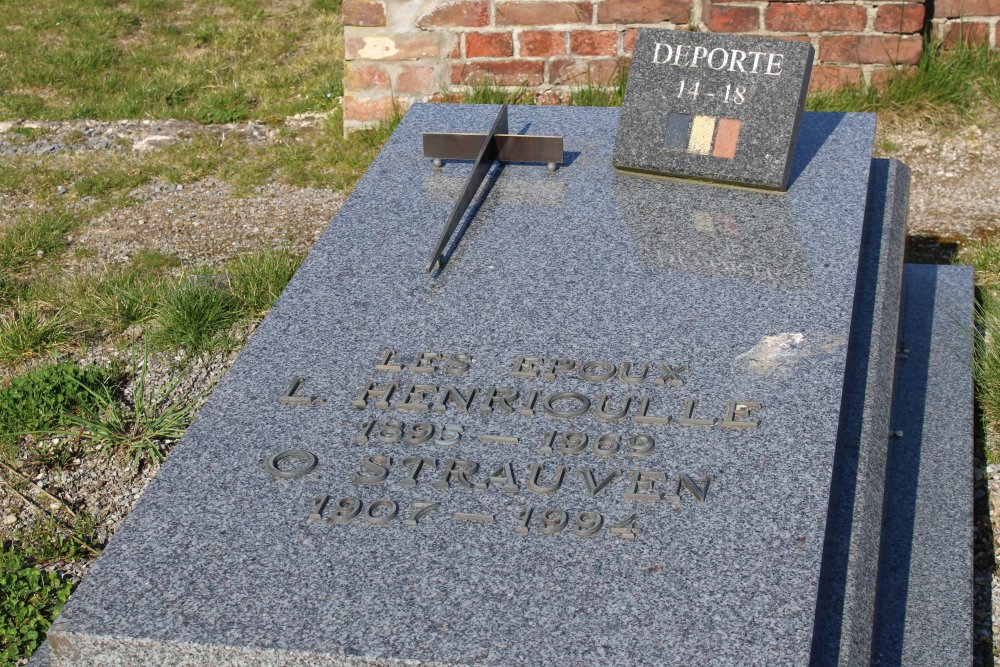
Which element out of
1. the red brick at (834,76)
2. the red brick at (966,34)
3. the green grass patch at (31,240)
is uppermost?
the red brick at (966,34)

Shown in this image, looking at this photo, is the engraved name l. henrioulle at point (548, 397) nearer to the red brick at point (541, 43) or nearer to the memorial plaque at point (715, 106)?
the memorial plaque at point (715, 106)

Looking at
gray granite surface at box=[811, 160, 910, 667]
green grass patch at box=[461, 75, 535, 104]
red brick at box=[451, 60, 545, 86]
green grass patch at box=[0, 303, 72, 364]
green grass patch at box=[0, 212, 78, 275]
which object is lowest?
green grass patch at box=[0, 212, 78, 275]

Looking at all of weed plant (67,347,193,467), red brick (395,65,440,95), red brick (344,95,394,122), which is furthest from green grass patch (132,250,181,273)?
red brick (395,65,440,95)

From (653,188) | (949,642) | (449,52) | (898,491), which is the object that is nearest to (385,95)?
(449,52)

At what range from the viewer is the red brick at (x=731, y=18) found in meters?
4.39

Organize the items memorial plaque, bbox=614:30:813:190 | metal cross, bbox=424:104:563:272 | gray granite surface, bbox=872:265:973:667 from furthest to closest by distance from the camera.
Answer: metal cross, bbox=424:104:563:272 < memorial plaque, bbox=614:30:813:190 < gray granite surface, bbox=872:265:973:667

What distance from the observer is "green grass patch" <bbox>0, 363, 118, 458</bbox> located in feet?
10.1

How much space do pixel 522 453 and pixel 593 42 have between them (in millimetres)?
2891

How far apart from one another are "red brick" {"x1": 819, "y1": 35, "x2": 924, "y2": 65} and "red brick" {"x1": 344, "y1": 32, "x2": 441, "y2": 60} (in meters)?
1.53

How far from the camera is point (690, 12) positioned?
4.49m

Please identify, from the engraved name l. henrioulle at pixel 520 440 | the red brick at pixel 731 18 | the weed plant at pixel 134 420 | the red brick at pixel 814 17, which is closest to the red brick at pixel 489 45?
the red brick at pixel 731 18

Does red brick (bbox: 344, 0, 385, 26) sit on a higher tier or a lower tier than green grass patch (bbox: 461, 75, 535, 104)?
higher

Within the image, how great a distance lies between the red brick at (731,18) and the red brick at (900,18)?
1.50 feet

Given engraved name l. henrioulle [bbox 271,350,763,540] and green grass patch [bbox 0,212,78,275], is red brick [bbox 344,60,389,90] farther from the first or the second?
engraved name l. henrioulle [bbox 271,350,763,540]
